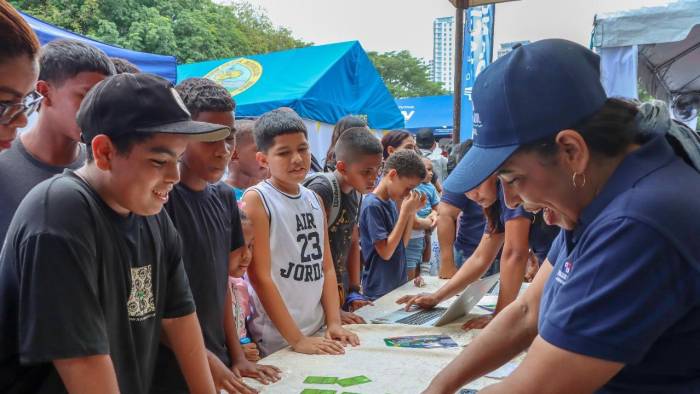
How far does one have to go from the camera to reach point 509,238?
7.33 ft

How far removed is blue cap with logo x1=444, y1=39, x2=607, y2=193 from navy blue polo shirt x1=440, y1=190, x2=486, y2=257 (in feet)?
7.75

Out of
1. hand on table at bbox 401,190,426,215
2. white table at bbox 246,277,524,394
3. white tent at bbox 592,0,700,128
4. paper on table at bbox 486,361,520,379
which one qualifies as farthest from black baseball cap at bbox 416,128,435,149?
paper on table at bbox 486,361,520,379

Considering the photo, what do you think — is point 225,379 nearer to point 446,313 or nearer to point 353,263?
point 446,313

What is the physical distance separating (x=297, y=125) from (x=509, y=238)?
1.05 metres

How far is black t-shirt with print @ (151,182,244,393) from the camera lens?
63.6 inches

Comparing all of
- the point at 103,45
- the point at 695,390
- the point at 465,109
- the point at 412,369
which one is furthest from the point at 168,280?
the point at 465,109

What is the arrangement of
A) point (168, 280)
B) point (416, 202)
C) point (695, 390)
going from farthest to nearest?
→ point (416, 202) → point (168, 280) → point (695, 390)

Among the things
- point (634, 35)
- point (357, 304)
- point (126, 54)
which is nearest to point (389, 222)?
point (357, 304)

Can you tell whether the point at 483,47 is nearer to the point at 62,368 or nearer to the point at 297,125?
the point at 297,125

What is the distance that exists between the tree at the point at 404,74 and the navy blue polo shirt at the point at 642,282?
1474 inches

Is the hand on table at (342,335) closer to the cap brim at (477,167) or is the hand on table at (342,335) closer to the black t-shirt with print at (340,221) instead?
the black t-shirt with print at (340,221)

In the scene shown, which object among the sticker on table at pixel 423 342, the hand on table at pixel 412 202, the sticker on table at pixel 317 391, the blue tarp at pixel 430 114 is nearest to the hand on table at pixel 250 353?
the sticker on table at pixel 317 391

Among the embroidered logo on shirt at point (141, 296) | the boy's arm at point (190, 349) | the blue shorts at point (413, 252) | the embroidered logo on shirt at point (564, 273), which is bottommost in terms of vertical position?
the blue shorts at point (413, 252)

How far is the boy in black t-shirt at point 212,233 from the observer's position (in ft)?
5.29
